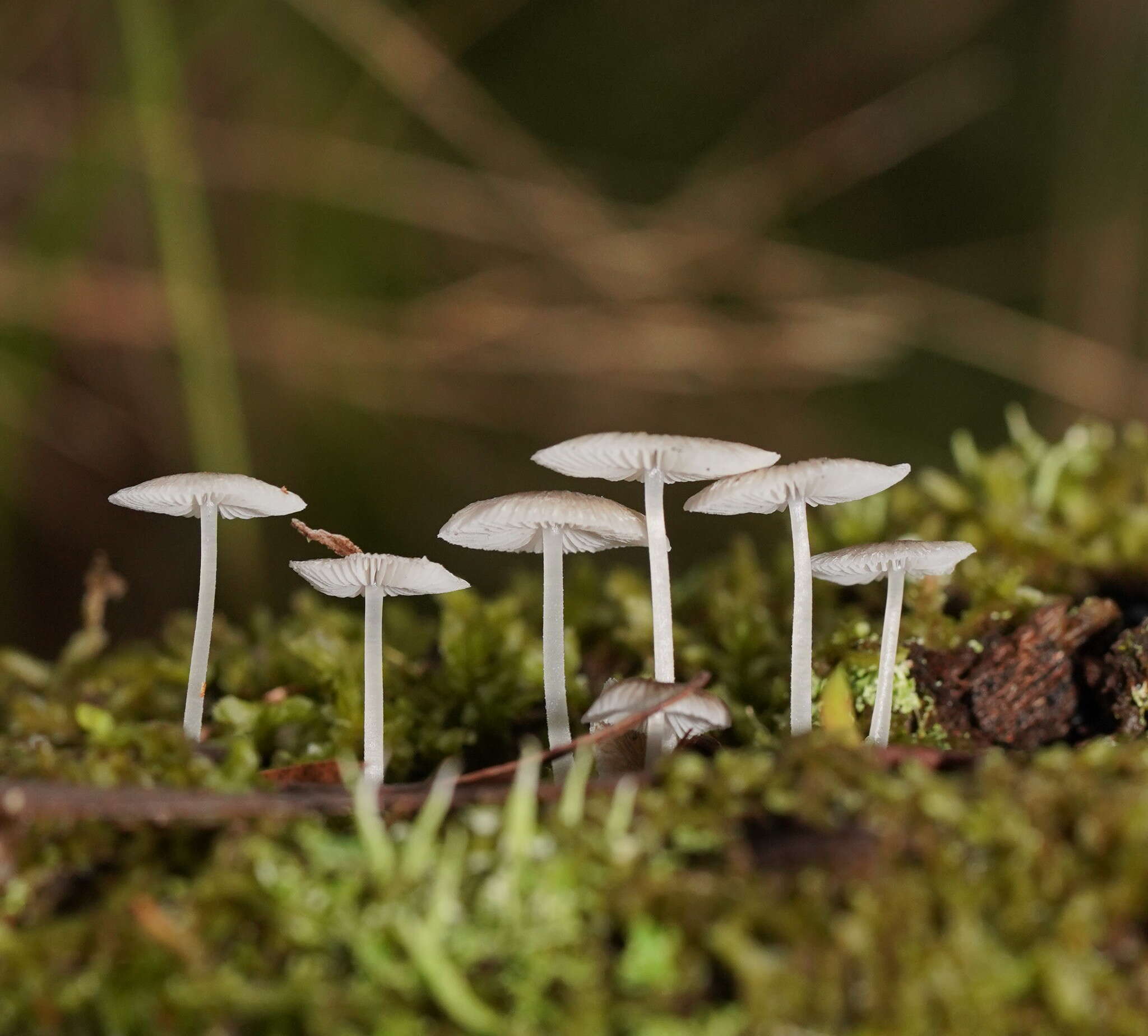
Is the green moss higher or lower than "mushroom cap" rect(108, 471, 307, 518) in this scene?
lower

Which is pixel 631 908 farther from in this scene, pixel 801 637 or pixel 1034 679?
pixel 1034 679

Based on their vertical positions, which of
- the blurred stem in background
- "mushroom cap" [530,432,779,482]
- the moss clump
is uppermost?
the blurred stem in background

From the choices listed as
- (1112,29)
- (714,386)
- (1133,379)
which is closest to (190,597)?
(714,386)

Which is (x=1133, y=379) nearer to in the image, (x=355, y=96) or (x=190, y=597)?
(x=355, y=96)

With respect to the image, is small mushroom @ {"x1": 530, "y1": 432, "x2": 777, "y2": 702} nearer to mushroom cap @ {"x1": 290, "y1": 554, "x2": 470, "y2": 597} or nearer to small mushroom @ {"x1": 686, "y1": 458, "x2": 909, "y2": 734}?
small mushroom @ {"x1": 686, "y1": 458, "x2": 909, "y2": 734}

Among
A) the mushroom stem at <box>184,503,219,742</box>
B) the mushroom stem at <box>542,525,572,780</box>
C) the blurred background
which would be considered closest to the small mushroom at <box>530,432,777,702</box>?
the mushroom stem at <box>542,525,572,780</box>

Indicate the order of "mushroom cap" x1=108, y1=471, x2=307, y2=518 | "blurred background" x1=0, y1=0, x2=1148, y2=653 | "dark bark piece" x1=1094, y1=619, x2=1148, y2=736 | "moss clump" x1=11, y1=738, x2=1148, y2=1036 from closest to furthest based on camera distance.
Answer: "moss clump" x1=11, y1=738, x2=1148, y2=1036, "mushroom cap" x1=108, y1=471, x2=307, y2=518, "dark bark piece" x1=1094, y1=619, x2=1148, y2=736, "blurred background" x1=0, y1=0, x2=1148, y2=653

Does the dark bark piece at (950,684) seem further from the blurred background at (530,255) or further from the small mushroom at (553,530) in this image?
the blurred background at (530,255)

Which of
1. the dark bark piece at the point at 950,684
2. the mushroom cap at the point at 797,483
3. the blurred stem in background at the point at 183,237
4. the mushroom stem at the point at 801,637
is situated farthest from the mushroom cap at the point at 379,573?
the blurred stem in background at the point at 183,237
